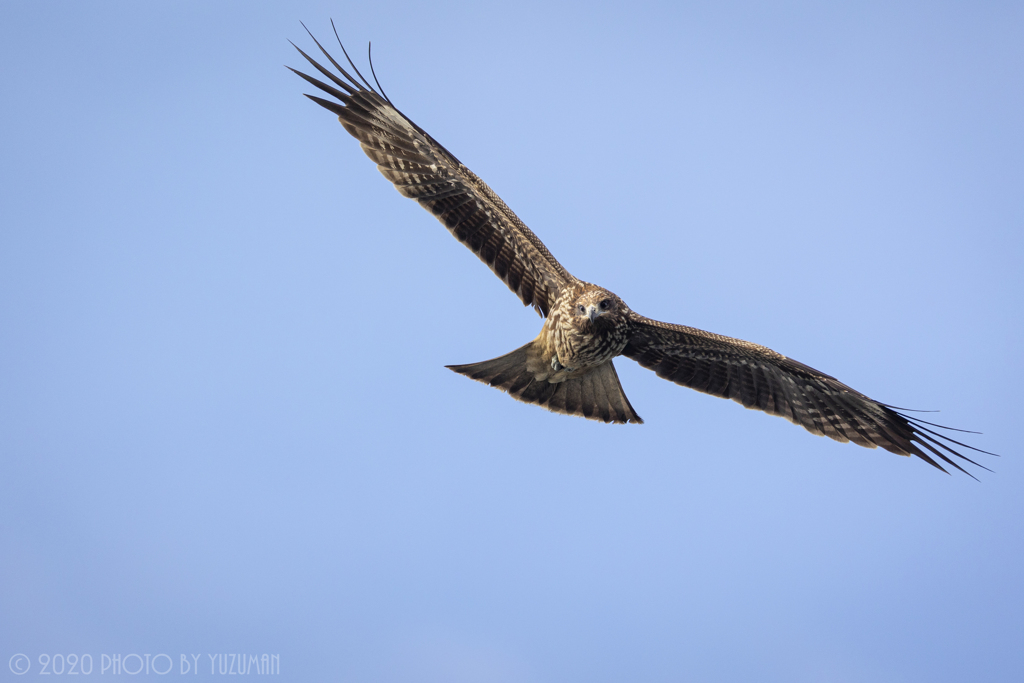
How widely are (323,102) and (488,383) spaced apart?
11.7ft

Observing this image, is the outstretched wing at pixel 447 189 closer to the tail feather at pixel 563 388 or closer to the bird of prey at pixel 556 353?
the bird of prey at pixel 556 353

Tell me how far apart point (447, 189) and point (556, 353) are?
2.23 meters

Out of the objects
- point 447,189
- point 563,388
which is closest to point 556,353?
point 563,388

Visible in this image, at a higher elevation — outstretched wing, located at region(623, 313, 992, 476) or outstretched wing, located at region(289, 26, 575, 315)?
outstretched wing, located at region(289, 26, 575, 315)

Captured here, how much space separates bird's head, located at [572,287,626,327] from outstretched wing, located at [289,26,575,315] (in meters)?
0.66

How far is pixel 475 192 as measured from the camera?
26.7ft

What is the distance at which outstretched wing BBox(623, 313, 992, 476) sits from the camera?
7.96m

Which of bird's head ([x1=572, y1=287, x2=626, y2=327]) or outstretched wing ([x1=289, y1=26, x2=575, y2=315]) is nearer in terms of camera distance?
bird's head ([x1=572, y1=287, x2=626, y2=327])

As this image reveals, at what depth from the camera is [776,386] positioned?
829 centimetres

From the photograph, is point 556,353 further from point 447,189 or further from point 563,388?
point 447,189

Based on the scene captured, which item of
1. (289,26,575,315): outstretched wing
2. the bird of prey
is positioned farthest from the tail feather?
(289,26,575,315): outstretched wing

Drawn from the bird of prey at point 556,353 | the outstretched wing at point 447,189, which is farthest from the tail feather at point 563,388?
the outstretched wing at point 447,189

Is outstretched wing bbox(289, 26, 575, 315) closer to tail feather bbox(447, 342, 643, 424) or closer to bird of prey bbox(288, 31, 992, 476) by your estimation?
bird of prey bbox(288, 31, 992, 476)

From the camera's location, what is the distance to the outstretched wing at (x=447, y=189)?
796 centimetres
